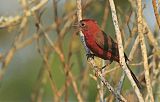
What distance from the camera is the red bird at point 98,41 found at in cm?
474

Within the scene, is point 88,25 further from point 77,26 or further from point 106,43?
point 106,43

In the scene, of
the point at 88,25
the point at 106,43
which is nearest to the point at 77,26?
the point at 88,25

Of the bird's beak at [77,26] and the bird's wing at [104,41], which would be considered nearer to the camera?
the bird's beak at [77,26]

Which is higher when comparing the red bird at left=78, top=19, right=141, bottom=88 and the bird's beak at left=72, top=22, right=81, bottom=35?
the bird's beak at left=72, top=22, right=81, bottom=35

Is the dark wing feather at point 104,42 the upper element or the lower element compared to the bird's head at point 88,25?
lower

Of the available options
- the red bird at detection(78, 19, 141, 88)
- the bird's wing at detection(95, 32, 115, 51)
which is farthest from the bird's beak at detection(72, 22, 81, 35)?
the bird's wing at detection(95, 32, 115, 51)

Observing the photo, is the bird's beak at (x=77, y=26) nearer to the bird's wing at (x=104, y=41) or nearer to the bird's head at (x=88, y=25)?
the bird's head at (x=88, y=25)

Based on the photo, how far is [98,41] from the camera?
4789 mm

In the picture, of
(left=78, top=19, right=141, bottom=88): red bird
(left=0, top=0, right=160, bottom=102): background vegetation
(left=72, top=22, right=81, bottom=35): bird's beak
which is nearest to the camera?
(left=0, top=0, right=160, bottom=102): background vegetation

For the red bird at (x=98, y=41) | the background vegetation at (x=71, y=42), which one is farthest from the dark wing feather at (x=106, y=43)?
the background vegetation at (x=71, y=42)

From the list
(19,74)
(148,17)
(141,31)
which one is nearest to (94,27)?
(148,17)

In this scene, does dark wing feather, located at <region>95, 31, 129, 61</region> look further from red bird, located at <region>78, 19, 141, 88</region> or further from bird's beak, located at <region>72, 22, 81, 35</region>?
bird's beak, located at <region>72, 22, 81, 35</region>

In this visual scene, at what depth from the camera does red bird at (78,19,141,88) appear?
4738 mm

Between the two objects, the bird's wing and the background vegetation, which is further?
the bird's wing
